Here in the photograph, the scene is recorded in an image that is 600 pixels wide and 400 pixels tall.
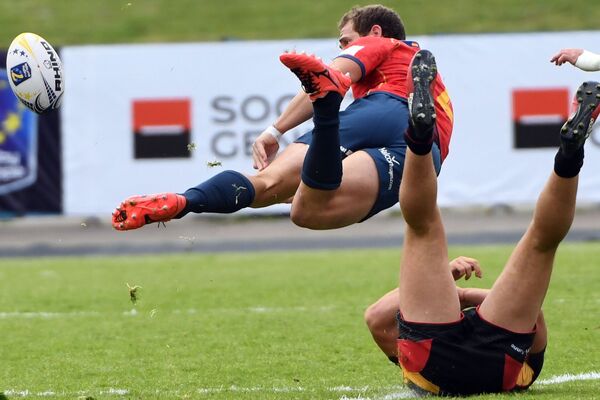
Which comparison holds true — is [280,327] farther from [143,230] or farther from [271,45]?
[143,230]

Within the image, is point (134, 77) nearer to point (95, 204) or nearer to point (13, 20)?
point (95, 204)

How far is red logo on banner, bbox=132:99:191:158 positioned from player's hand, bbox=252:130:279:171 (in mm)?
8737

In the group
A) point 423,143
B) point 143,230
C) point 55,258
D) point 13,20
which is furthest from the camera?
point 13,20

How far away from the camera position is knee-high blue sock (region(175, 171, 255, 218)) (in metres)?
5.78

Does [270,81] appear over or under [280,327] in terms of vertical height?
over

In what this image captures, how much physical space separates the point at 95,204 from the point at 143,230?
71.5 inches

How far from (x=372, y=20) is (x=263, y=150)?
1025 mm

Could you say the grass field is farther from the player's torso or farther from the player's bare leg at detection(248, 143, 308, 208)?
the player's torso

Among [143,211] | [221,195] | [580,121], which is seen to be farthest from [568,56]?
[143,211]

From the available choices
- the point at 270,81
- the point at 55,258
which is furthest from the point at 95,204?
the point at 270,81

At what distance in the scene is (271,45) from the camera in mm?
15414

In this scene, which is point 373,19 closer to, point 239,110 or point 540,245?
point 540,245

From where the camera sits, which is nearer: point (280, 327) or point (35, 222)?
point (280, 327)

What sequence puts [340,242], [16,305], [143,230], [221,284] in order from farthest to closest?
[143,230], [340,242], [221,284], [16,305]
